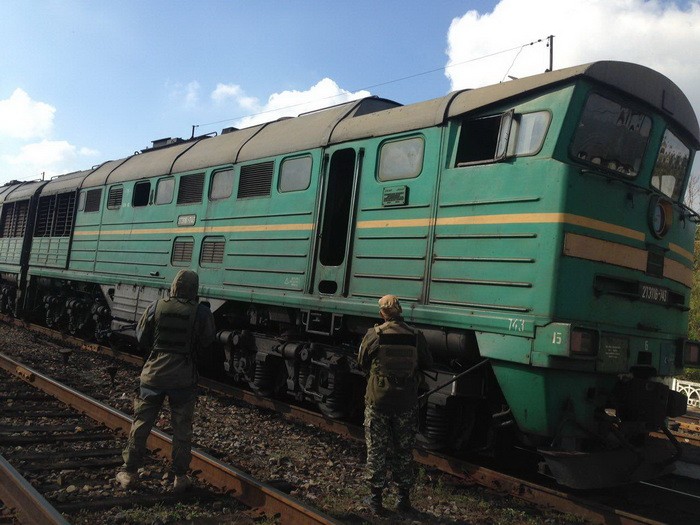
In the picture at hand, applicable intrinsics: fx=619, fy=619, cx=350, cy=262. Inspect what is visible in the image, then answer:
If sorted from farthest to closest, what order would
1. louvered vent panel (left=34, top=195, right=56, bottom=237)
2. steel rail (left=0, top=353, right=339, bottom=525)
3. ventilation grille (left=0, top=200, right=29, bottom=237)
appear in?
ventilation grille (left=0, top=200, right=29, bottom=237), louvered vent panel (left=34, top=195, right=56, bottom=237), steel rail (left=0, top=353, right=339, bottom=525)

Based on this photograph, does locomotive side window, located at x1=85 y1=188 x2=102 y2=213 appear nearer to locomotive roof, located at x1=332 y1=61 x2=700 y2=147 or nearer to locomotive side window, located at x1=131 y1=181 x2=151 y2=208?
locomotive side window, located at x1=131 y1=181 x2=151 y2=208

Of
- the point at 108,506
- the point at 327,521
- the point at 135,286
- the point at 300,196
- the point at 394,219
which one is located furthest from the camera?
the point at 135,286

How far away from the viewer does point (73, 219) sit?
1388 centimetres

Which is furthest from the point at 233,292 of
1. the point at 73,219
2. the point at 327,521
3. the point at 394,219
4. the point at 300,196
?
the point at 73,219

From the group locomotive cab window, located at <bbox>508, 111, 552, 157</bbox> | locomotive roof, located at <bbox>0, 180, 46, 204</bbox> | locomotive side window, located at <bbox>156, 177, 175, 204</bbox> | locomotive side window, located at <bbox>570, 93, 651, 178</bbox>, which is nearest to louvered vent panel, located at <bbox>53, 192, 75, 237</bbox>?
locomotive roof, located at <bbox>0, 180, 46, 204</bbox>

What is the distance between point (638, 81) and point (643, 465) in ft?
11.7

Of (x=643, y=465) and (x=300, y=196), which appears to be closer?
(x=643, y=465)

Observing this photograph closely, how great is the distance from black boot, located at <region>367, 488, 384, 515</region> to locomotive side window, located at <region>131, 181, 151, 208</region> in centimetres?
808

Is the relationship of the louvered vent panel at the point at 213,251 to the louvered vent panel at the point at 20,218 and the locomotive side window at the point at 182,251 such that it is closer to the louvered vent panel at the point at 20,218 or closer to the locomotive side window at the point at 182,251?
the locomotive side window at the point at 182,251

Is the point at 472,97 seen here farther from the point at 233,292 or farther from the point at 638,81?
Answer: the point at 233,292

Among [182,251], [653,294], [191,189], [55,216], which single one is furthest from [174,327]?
[55,216]

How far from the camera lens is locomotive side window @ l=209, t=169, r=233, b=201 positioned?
9.20 meters

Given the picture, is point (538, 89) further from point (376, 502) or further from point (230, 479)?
point (230, 479)

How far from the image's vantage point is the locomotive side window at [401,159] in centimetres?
654
